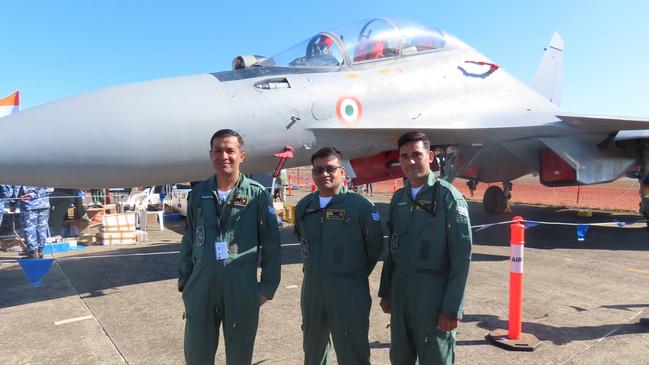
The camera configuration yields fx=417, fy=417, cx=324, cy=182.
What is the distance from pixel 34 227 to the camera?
23.6 feet

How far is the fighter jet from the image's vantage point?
358 centimetres

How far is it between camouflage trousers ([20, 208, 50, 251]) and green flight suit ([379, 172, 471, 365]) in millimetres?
7080

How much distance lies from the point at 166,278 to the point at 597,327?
4.84 m

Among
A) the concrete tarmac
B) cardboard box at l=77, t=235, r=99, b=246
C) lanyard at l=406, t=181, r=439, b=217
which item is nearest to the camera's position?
lanyard at l=406, t=181, r=439, b=217

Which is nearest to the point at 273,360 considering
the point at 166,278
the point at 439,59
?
the point at 166,278

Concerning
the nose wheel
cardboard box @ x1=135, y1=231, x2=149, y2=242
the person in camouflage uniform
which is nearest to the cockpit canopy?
the person in camouflage uniform

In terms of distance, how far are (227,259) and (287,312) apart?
1.98 meters

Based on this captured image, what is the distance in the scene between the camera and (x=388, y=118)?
5285mm

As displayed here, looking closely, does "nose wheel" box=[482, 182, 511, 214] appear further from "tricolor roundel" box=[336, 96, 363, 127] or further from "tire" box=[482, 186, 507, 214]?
"tricolor roundel" box=[336, 96, 363, 127]

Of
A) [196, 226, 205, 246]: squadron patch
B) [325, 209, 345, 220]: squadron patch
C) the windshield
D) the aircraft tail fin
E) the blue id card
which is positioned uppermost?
the aircraft tail fin

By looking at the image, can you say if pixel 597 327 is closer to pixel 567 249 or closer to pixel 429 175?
pixel 429 175

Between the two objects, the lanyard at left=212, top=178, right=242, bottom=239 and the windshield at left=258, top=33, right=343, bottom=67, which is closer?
the lanyard at left=212, top=178, right=242, bottom=239

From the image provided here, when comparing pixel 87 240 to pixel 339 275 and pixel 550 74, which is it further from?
pixel 550 74

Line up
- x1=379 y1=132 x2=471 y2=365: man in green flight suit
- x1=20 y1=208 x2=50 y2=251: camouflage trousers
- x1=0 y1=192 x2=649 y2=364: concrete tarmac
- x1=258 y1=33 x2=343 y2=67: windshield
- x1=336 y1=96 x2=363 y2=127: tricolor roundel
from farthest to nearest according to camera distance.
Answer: x1=20 y1=208 x2=50 y2=251: camouflage trousers
x1=258 y1=33 x2=343 y2=67: windshield
x1=336 y1=96 x2=363 y2=127: tricolor roundel
x1=0 y1=192 x2=649 y2=364: concrete tarmac
x1=379 y1=132 x2=471 y2=365: man in green flight suit
